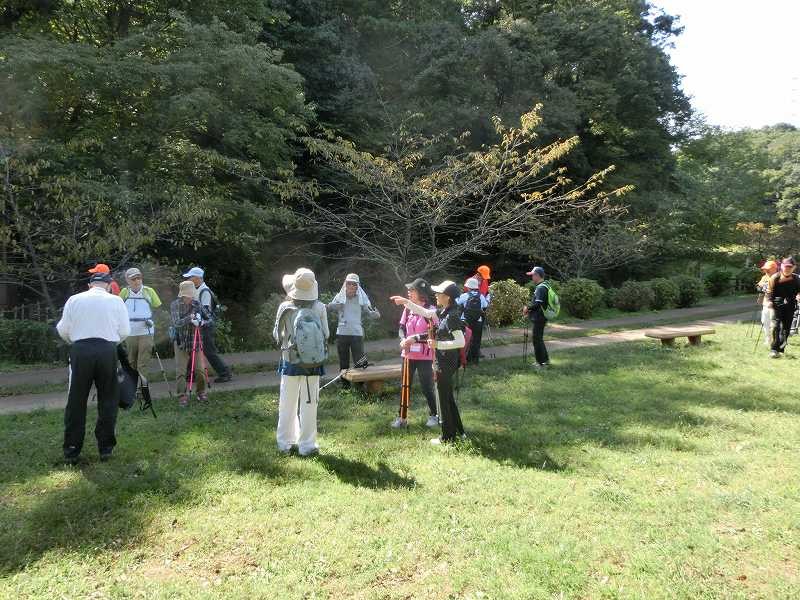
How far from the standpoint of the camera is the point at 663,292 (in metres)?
21.1

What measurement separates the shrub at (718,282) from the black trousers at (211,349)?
25837mm

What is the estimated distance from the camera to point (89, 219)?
36.0 feet

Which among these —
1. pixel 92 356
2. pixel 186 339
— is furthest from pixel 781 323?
pixel 92 356

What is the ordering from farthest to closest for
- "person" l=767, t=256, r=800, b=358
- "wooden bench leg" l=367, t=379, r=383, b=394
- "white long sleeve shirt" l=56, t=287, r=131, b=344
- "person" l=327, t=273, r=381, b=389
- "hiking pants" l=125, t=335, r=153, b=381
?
"person" l=767, t=256, r=800, b=358, "person" l=327, t=273, r=381, b=389, "wooden bench leg" l=367, t=379, r=383, b=394, "hiking pants" l=125, t=335, r=153, b=381, "white long sleeve shirt" l=56, t=287, r=131, b=344

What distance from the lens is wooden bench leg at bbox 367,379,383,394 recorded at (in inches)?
324

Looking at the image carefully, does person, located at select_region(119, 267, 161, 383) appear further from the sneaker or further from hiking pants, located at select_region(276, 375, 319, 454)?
the sneaker

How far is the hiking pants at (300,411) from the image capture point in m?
5.79

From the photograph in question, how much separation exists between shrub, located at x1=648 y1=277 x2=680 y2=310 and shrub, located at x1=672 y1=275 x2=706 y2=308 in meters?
0.72

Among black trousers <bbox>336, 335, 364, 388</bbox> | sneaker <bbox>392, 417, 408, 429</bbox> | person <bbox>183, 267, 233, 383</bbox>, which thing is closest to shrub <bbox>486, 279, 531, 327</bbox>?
black trousers <bbox>336, 335, 364, 388</bbox>

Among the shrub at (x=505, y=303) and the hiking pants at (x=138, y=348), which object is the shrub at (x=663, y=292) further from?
the hiking pants at (x=138, y=348)

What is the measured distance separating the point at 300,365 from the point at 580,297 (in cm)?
1396

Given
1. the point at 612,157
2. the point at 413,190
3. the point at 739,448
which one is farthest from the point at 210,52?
the point at 612,157

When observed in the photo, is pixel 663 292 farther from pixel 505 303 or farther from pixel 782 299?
pixel 782 299

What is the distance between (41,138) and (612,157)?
22.2 metres
